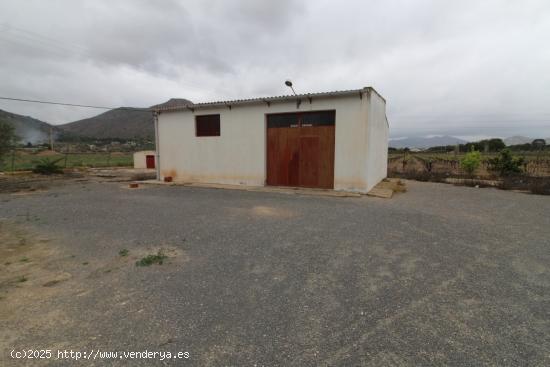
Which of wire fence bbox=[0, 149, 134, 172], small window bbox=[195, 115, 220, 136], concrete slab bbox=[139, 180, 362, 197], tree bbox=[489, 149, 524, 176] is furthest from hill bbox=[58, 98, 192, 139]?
tree bbox=[489, 149, 524, 176]

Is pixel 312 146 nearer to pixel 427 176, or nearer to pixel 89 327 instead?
pixel 427 176

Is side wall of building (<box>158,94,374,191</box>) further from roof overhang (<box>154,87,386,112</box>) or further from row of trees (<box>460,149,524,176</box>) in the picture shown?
row of trees (<box>460,149,524,176</box>)

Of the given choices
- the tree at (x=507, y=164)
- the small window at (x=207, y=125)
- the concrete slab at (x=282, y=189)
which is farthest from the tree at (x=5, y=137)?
the tree at (x=507, y=164)

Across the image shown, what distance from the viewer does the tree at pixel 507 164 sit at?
536 inches

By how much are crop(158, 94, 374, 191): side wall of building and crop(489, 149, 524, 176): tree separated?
992 centimetres

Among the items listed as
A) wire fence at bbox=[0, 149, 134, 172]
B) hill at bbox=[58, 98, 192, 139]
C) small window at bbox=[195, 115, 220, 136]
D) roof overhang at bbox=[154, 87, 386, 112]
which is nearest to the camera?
roof overhang at bbox=[154, 87, 386, 112]

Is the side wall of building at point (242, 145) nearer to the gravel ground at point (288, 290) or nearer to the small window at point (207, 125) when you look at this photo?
the small window at point (207, 125)

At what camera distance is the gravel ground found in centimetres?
212

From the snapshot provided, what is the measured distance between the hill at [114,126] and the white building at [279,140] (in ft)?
200

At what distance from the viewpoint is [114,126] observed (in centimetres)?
7931

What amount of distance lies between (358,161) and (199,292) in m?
7.63

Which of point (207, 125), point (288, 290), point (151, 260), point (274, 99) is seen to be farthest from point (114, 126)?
Result: point (288, 290)

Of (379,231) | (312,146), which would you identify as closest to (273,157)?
(312,146)

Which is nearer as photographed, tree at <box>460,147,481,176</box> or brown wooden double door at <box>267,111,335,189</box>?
brown wooden double door at <box>267,111,335,189</box>
